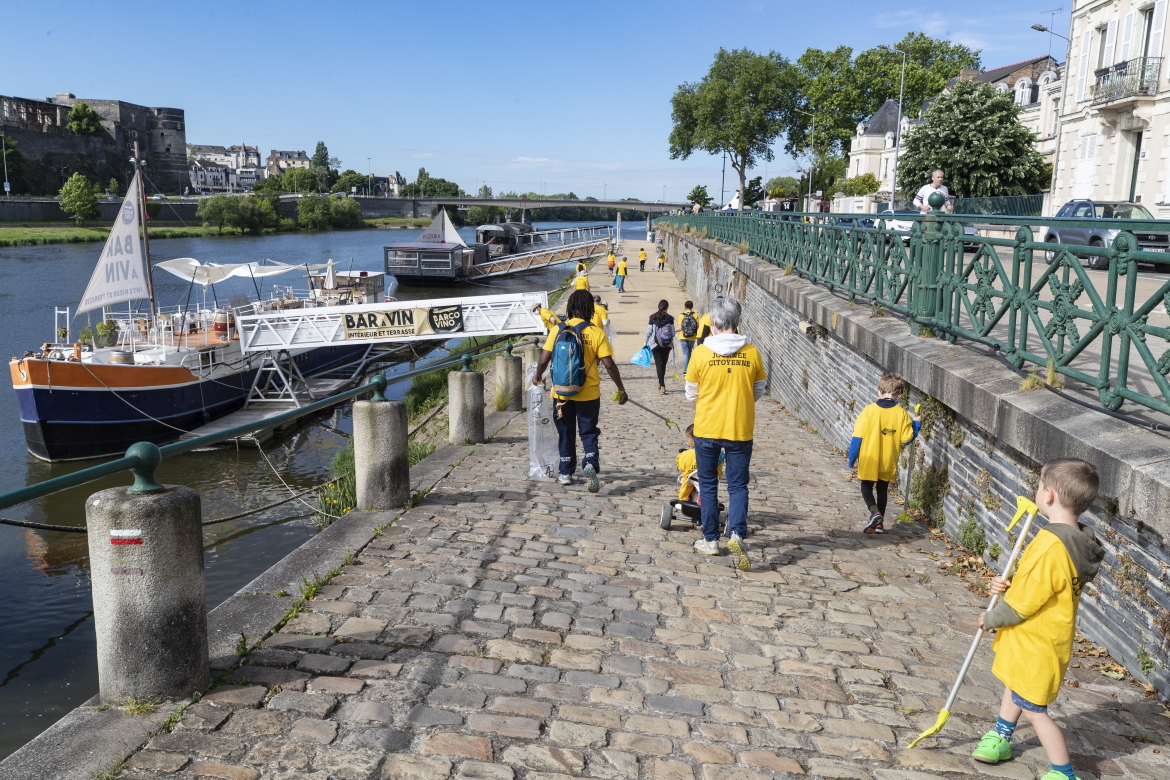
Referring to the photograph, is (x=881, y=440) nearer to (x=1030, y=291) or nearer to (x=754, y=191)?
(x=1030, y=291)

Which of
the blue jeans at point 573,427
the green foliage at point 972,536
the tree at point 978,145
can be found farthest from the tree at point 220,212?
the green foliage at point 972,536

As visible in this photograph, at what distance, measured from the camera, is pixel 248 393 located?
21.8 m

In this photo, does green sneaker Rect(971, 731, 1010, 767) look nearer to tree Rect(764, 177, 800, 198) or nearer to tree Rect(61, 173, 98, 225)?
tree Rect(764, 177, 800, 198)

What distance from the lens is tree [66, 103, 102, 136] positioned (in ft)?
365

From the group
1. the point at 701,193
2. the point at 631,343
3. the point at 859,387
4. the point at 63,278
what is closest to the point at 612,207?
the point at 701,193

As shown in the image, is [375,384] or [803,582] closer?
[803,582]

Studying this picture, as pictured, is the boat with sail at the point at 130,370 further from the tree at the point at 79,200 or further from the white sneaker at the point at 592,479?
the tree at the point at 79,200

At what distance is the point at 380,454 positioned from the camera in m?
6.19

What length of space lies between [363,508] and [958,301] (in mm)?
4776

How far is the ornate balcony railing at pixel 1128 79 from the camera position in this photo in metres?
26.8

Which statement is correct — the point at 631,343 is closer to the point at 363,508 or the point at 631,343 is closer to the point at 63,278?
the point at 363,508

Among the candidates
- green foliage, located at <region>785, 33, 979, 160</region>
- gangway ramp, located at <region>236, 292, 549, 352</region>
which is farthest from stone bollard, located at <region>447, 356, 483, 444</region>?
green foliage, located at <region>785, 33, 979, 160</region>

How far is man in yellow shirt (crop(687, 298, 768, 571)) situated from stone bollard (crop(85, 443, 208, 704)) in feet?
10.2

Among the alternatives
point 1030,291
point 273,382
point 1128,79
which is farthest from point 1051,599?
point 1128,79
